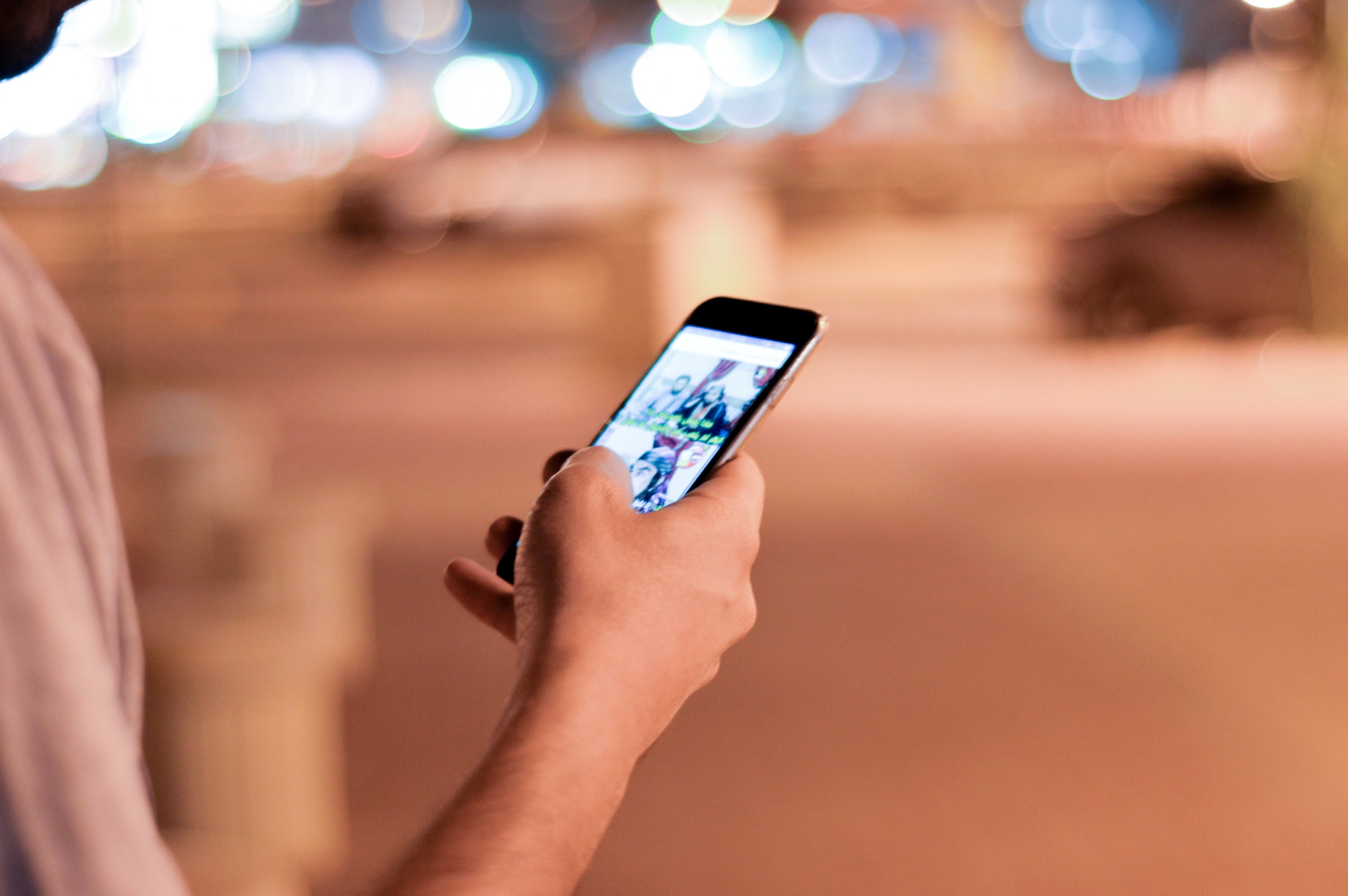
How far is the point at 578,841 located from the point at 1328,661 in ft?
14.9

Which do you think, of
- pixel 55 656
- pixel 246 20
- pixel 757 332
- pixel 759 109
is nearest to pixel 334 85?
pixel 759 109

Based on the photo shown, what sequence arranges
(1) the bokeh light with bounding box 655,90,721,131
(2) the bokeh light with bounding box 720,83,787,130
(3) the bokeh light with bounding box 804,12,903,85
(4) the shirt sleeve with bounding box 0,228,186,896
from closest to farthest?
1. (4) the shirt sleeve with bounding box 0,228,186,896
2. (1) the bokeh light with bounding box 655,90,721,131
3. (3) the bokeh light with bounding box 804,12,903,85
4. (2) the bokeh light with bounding box 720,83,787,130

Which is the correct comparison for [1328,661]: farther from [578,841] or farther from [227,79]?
[227,79]

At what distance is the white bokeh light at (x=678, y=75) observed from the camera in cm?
4816

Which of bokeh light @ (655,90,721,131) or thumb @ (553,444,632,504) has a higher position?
thumb @ (553,444,632,504)

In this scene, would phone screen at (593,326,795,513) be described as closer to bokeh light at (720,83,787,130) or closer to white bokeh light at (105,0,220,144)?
white bokeh light at (105,0,220,144)

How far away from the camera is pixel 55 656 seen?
0.66m

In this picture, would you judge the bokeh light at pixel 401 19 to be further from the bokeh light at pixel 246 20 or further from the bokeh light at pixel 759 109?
the bokeh light at pixel 246 20

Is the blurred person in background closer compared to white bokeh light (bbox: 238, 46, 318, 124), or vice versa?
the blurred person in background

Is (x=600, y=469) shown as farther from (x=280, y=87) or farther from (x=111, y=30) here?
(x=280, y=87)

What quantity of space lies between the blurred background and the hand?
22.9 inches

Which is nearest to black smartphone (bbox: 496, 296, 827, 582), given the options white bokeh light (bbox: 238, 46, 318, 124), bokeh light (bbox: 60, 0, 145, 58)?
bokeh light (bbox: 60, 0, 145, 58)

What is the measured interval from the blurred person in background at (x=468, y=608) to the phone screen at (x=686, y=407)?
5.0 inches

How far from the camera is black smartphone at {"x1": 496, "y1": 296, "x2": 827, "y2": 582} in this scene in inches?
65.9
